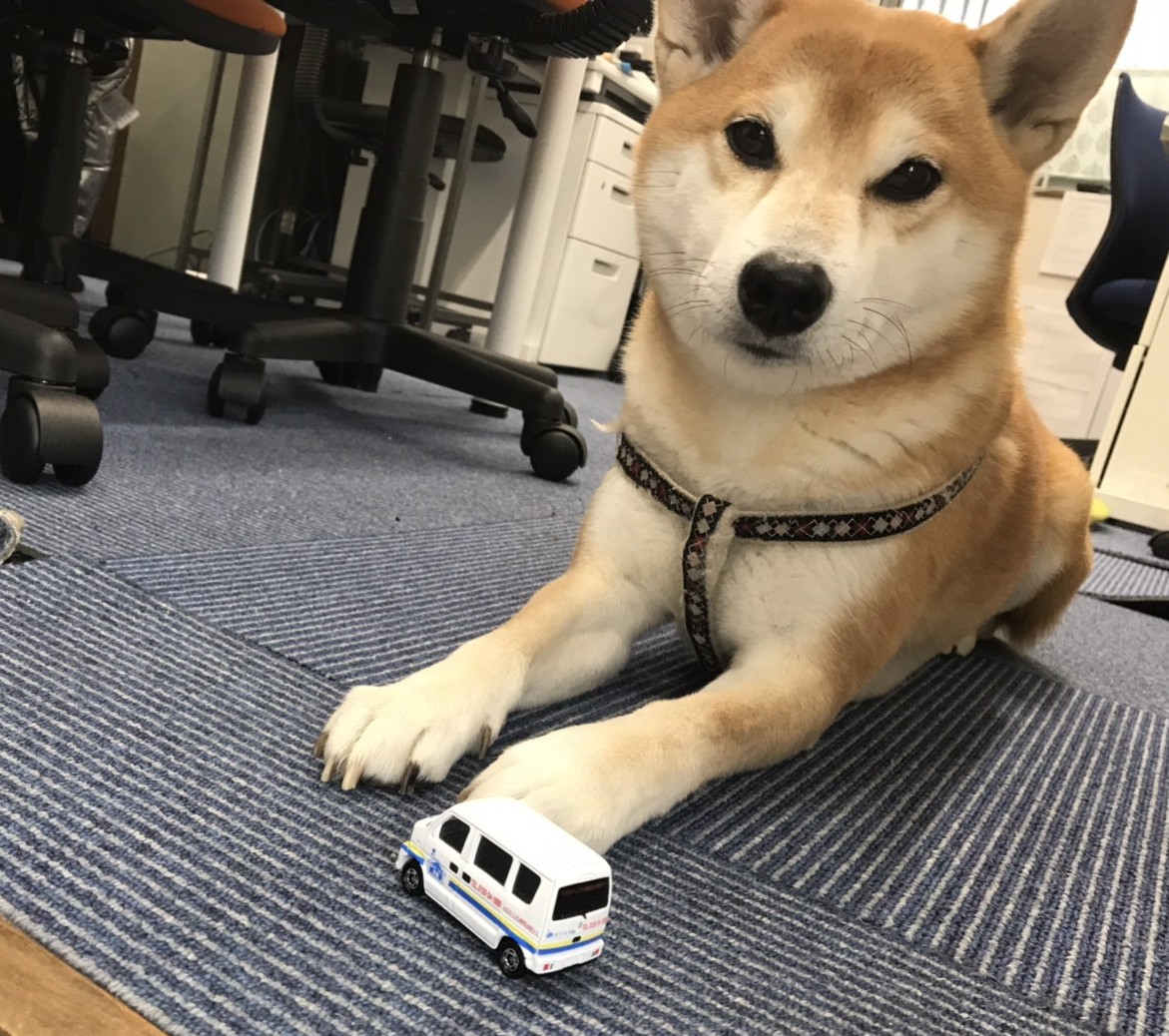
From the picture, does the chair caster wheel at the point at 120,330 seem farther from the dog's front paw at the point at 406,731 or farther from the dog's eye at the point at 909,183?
the dog's eye at the point at 909,183

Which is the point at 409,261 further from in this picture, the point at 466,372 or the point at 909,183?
the point at 909,183

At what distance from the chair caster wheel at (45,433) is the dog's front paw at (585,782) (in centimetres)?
82

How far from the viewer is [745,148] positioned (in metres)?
0.95

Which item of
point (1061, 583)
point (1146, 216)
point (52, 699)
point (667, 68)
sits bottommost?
point (52, 699)

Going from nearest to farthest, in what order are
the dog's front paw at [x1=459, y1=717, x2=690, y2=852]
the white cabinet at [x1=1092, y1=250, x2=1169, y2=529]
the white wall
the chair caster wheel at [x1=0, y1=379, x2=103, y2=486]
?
the dog's front paw at [x1=459, y1=717, x2=690, y2=852]
the chair caster wheel at [x1=0, y1=379, x2=103, y2=486]
the white cabinet at [x1=1092, y1=250, x2=1169, y2=529]
the white wall

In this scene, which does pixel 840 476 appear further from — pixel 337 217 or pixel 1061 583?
pixel 337 217

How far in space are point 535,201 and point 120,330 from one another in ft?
4.21

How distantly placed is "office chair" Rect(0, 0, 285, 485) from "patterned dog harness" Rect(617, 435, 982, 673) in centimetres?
78

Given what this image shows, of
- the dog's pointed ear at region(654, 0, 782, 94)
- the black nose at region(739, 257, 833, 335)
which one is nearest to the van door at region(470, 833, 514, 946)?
the black nose at region(739, 257, 833, 335)

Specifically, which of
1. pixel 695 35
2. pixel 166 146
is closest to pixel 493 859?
pixel 695 35

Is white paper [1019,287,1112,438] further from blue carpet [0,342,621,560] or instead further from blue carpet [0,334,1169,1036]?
blue carpet [0,334,1169,1036]

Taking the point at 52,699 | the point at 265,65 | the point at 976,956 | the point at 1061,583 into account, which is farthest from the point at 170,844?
the point at 265,65

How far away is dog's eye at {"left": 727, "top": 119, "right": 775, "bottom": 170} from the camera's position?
94 centimetres

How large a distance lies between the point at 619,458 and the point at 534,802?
511 mm
